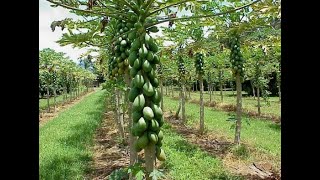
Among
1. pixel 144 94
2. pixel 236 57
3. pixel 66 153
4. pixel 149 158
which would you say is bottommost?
pixel 66 153

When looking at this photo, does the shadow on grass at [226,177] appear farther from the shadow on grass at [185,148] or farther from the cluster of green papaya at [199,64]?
the cluster of green papaya at [199,64]

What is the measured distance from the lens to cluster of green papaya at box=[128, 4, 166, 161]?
2.80m

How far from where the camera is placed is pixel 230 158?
8875 millimetres

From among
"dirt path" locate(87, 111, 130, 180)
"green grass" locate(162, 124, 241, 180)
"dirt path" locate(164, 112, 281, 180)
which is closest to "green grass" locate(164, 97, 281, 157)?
"dirt path" locate(164, 112, 281, 180)

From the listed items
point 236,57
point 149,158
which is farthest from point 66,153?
point 149,158

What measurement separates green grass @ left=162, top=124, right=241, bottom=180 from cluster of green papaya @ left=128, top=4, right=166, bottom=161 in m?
4.32

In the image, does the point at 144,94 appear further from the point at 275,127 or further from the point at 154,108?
the point at 275,127

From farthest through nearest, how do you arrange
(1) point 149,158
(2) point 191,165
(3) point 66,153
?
1. (3) point 66,153
2. (2) point 191,165
3. (1) point 149,158

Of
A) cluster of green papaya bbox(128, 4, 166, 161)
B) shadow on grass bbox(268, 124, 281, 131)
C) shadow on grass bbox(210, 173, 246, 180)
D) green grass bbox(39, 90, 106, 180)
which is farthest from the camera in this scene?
shadow on grass bbox(268, 124, 281, 131)

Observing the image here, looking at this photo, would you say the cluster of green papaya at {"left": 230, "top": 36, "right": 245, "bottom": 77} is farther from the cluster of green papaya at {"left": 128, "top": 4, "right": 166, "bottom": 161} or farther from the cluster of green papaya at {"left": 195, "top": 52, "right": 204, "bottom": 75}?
the cluster of green papaya at {"left": 128, "top": 4, "right": 166, "bottom": 161}

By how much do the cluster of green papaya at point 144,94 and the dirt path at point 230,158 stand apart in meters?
3.74

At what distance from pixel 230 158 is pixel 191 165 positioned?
1.43 m
